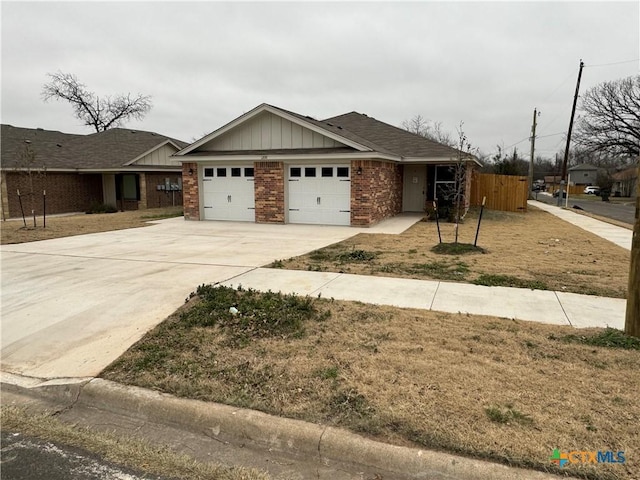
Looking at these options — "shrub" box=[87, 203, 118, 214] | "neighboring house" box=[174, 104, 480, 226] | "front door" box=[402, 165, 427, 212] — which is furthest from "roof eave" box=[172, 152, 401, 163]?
"shrub" box=[87, 203, 118, 214]

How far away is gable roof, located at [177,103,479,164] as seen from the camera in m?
15.5

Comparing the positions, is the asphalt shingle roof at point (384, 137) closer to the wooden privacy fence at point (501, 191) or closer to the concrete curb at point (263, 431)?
the wooden privacy fence at point (501, 191)

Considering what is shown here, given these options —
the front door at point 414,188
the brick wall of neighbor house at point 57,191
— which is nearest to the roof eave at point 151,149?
the brick wall of neighbor house at point 57,191

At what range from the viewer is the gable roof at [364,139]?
15.5 m

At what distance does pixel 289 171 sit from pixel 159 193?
39.5ft

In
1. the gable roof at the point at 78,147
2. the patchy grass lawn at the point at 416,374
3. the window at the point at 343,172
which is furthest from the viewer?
the gable roof at the point at 78,147

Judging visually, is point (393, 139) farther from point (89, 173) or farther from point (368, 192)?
point (89, 173)

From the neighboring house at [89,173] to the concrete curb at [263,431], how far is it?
2035 centimetres

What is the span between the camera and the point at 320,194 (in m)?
16.2

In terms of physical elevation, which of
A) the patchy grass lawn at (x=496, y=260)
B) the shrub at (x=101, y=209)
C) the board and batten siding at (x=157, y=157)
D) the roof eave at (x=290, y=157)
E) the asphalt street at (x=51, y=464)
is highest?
Answer: the board and batten siding at (x=157, y=157)

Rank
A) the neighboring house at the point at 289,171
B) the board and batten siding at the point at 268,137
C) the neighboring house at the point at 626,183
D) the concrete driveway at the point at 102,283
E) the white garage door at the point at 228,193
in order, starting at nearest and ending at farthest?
the concrete driveway at the point at 102,283, the neighboring house at the point at 289,171, the board and batten siding at the point at 268,137, the white garage door at the point at 228,193, the neighboring house at the point at 626,183

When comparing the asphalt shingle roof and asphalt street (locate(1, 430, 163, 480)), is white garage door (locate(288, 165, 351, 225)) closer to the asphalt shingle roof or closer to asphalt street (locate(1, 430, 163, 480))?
the asphalt shingle roof

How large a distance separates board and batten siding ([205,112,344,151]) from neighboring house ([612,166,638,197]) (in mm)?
52012

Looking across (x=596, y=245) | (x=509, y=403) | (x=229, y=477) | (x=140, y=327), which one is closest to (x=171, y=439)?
(x=229, y=477)
